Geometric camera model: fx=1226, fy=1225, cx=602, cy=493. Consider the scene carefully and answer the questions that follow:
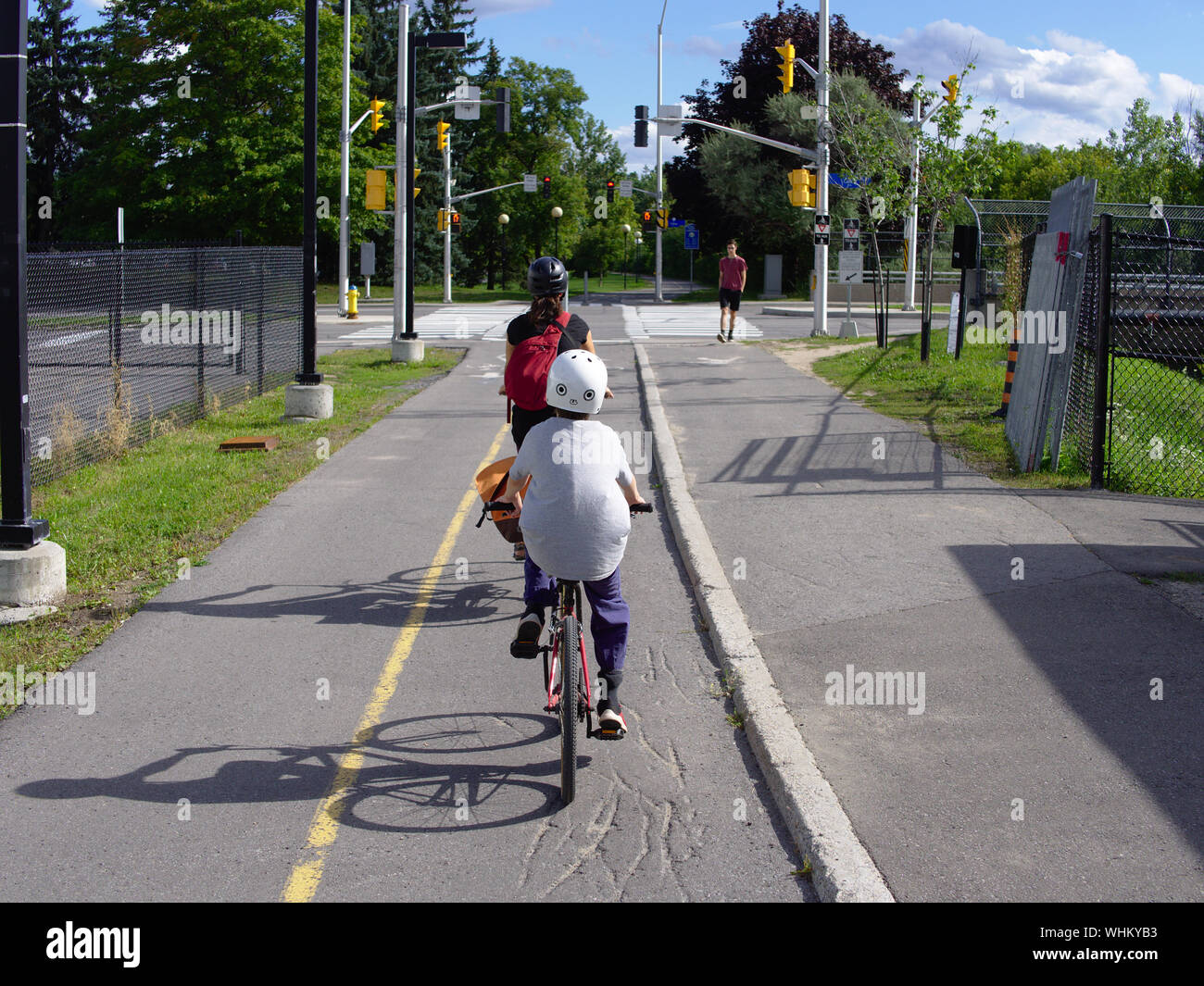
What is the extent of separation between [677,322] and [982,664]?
33.0 meters

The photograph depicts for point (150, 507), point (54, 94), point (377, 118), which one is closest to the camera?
point (150, 507)

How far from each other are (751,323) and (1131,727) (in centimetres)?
3261

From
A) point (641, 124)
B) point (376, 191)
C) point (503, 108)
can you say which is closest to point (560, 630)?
point (376, 191)

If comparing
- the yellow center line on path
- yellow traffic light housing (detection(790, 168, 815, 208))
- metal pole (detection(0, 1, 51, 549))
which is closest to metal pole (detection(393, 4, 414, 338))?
yellow traffic light housing (detection(790, 168, 815, 208))

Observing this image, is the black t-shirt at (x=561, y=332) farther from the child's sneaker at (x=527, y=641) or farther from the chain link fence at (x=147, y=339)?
the chain link fence at (x=147, y=339)

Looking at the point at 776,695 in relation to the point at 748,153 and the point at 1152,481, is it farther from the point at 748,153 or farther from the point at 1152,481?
the point at 748,153

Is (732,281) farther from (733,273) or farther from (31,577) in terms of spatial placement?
(31,577)

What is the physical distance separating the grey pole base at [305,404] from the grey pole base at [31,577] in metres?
7.75

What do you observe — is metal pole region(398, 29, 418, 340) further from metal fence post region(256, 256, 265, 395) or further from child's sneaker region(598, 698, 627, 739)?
child's sneaker region(598, 698, 627, 739)

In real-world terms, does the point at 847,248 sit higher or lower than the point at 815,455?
higher

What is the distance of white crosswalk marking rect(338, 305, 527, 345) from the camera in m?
32.0

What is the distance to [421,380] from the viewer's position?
20.9 m

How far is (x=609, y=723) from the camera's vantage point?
514cm
